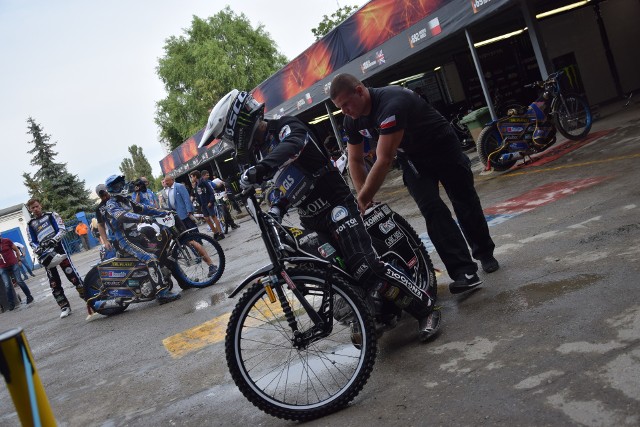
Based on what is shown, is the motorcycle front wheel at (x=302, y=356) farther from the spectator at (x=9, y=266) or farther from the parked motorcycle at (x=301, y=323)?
the spectator at (x=9, y=266)

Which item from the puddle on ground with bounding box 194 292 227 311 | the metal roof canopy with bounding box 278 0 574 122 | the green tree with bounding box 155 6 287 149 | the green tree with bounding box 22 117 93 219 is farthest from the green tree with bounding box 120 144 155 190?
the puddle on ground with bounding box 194 292 227 311

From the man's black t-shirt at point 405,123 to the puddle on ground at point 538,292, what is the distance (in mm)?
1259

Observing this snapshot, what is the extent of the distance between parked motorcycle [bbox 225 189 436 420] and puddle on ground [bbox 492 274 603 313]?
633 millimetres

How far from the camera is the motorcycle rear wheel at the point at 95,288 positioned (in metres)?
8.99

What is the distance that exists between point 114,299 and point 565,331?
7.22 meters

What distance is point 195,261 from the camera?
362 inches

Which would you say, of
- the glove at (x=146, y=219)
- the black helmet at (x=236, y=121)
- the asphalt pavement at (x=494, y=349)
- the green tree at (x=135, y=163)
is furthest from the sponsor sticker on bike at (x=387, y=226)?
the green tree at (x=135, y=163)

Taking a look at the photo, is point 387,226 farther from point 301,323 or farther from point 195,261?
point 195,261

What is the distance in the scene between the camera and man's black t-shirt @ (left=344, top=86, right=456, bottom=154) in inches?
166

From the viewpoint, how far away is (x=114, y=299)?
9.02m

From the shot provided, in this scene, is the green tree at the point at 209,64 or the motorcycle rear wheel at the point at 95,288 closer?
the motorcycle rear wheel at the point at 95,288

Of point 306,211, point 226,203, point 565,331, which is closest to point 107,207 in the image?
point 306,211

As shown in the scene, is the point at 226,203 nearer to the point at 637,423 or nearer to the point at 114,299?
the point at 114,299

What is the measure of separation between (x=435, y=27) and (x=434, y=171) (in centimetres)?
794
